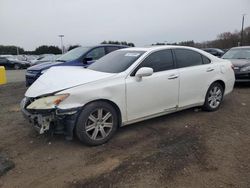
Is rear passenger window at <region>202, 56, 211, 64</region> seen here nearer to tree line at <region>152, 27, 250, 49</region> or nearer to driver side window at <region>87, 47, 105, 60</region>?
driver side window at <region>87, 47, 105, 60</region>

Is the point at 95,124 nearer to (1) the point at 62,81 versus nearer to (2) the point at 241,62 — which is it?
(1) the point at 62,81

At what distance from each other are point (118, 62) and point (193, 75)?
1.59 metres

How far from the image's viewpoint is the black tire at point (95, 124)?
3953mm

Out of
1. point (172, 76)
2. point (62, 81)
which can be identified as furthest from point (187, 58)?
point (62, 81)

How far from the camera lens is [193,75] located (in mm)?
5344

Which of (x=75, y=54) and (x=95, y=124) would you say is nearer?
(x=95, y=124)

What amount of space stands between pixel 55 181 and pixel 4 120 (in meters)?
3.05

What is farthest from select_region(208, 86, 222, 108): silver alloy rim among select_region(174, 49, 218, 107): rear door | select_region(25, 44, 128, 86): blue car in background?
select_region(25, 44, 128, 86): blue car in background

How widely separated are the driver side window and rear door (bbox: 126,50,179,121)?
12.9 ft

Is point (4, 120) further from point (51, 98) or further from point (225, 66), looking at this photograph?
point (225, 66)

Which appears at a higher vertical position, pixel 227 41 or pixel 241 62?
pixel 227 41

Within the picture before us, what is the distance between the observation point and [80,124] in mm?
3930

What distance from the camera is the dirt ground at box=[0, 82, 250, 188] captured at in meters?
3.17

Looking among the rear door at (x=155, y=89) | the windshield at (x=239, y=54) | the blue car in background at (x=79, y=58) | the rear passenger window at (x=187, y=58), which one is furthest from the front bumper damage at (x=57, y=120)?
the windshield at (x=239, y=54)
